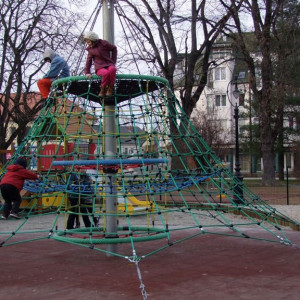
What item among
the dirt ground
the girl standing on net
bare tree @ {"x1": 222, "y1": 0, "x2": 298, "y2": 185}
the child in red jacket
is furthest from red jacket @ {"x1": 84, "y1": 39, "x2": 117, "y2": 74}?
bare tree @ {"x1": 222, "y1": 0, "x2": 298, "y2": 185}

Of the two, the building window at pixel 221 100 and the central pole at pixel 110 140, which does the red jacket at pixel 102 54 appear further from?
the building window at pixel 221 100

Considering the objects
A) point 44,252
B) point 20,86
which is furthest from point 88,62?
point 20,86

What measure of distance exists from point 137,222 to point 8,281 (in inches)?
296

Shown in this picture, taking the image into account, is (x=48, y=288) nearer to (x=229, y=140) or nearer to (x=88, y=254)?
(x=88, y=254)

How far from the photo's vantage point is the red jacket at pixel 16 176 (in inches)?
347

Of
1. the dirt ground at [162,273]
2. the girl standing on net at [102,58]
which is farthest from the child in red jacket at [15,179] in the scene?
the girl standing on net at [102,58]

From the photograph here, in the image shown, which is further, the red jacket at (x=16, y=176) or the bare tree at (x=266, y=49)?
the bare tree at (x=266, y=49)

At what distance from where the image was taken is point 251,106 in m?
39.8

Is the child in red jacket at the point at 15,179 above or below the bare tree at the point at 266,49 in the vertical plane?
below

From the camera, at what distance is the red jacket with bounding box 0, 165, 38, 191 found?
881 cm

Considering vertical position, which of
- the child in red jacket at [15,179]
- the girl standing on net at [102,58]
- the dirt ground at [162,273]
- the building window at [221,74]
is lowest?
the dirt ground at [162,273]

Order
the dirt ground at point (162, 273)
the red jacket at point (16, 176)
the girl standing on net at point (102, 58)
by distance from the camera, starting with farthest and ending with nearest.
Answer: the red jacket at point (16, 176) < the girl standing on net at point (102, 58) < the dirt ground at point (162, 273)

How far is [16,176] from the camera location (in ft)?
29.7

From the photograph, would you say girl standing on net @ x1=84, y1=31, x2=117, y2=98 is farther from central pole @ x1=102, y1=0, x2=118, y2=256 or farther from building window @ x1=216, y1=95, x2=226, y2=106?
building window @ x1=216, y1=95, x2=226, y2=106
